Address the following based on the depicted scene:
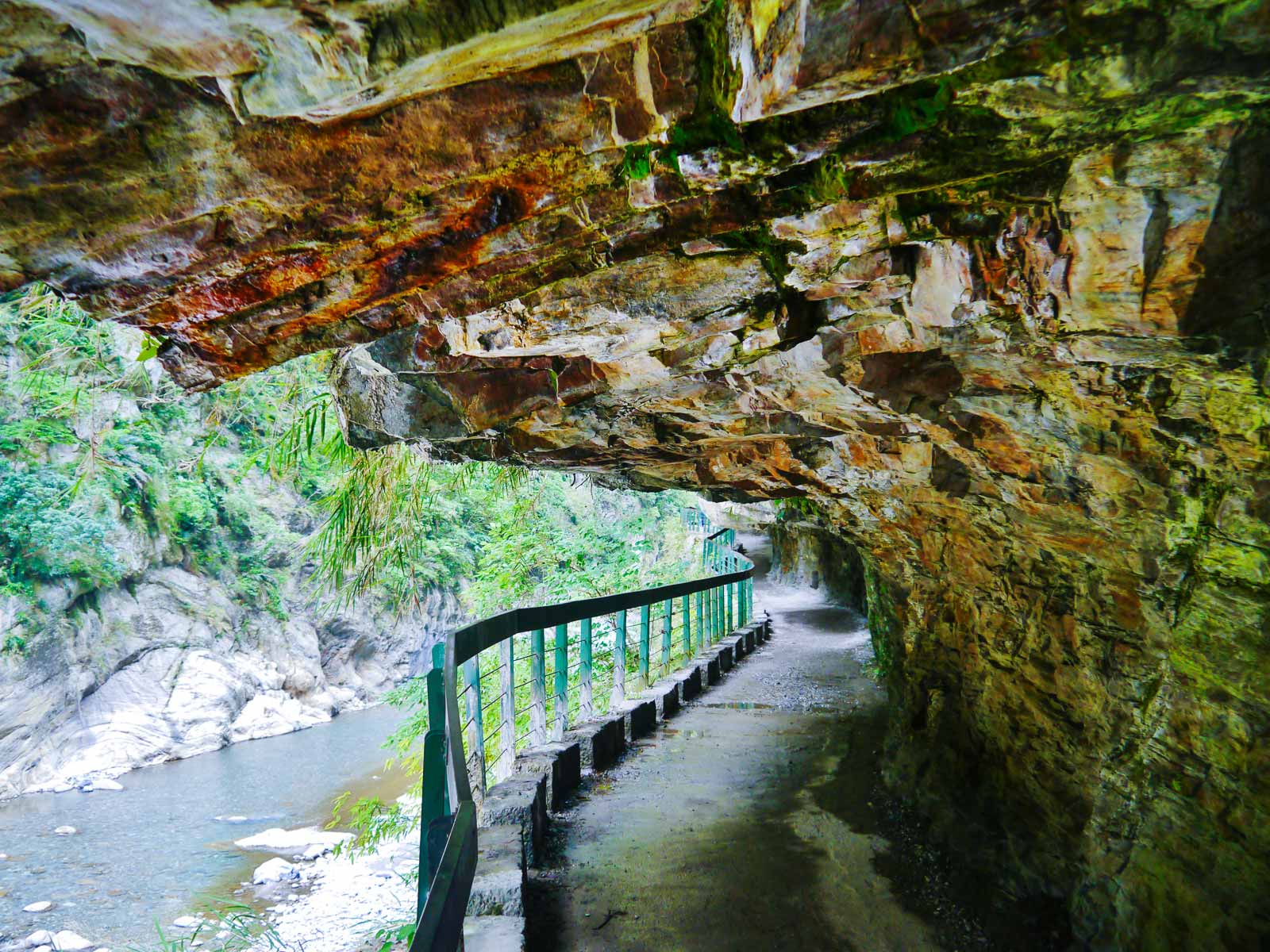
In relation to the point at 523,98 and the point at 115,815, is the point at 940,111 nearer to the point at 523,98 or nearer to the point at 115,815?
the point at 523,98

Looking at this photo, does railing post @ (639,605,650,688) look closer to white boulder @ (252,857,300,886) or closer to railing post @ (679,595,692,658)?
railing post @ (679,595,692,658)

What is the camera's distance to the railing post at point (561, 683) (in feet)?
16.8

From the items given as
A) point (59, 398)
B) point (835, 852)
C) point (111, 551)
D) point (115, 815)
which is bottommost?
point (115, 815)

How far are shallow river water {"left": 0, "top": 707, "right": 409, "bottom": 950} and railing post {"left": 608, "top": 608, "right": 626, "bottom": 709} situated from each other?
6853 mm

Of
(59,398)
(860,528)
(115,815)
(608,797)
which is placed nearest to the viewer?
(608,797)

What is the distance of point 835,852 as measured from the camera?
4.60m

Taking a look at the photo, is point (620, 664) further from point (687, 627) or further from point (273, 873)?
point (273, 873)

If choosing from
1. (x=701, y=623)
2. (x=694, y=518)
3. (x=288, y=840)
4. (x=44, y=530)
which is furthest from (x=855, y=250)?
(x=694, y=518)

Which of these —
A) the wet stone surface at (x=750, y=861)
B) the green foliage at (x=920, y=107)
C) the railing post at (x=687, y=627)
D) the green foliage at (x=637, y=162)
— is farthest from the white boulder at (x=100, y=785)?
the green foliage at (x=920, y=107)

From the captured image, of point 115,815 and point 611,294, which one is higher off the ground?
point 611,294

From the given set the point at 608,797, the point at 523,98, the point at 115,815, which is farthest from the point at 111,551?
the point at 523,98

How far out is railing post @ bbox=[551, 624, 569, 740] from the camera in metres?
5.11

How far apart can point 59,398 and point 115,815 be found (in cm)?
776

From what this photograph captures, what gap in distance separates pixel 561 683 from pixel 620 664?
4.70 feet
